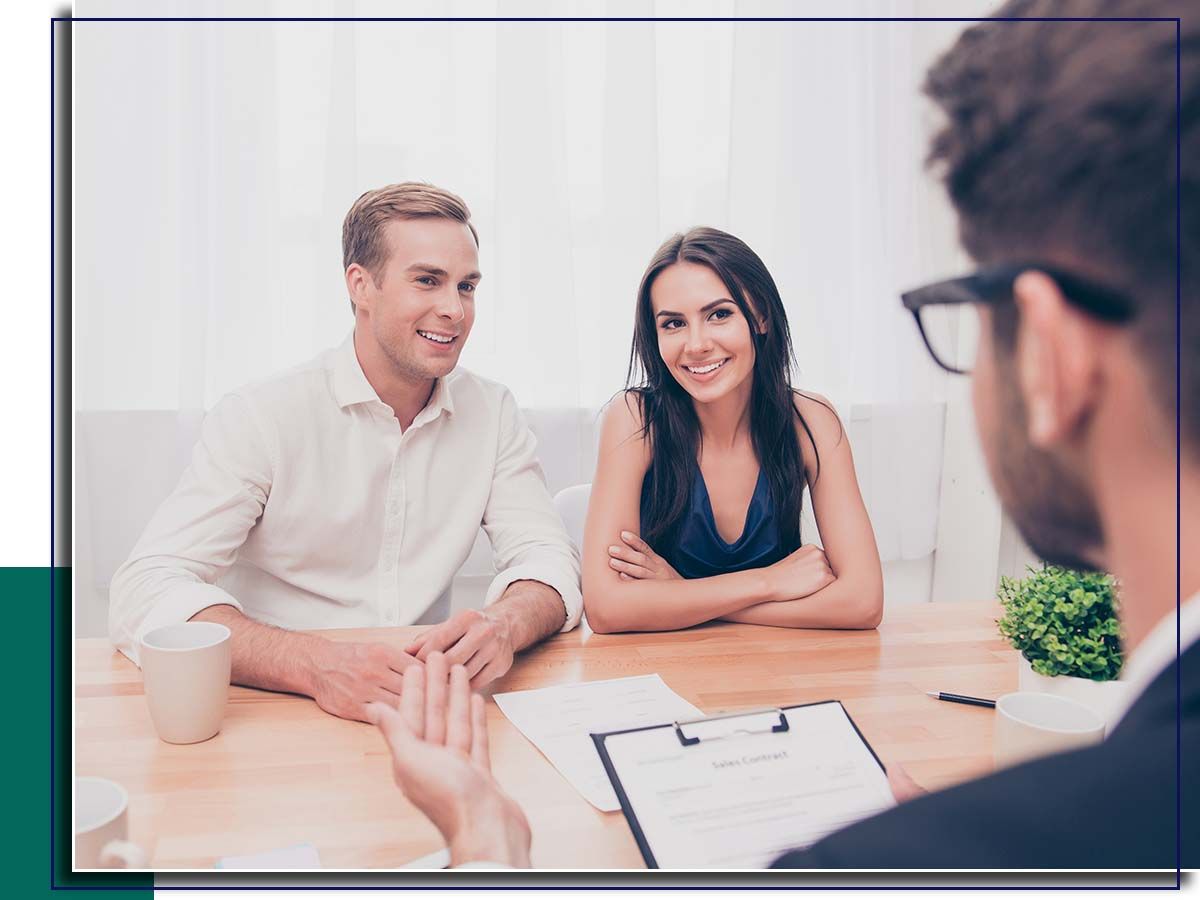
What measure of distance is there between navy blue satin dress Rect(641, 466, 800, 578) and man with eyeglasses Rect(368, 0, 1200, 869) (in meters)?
0.89

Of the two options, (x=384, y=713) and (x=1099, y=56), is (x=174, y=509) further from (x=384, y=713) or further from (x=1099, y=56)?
(x=1099, y=56)

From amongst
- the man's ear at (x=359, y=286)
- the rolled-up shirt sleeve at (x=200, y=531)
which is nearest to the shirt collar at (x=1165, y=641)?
the rolled-up shirt sleeve at (x=200, y=531)

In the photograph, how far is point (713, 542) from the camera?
143 centimetres

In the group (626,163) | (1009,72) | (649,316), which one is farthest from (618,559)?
(1009,72)

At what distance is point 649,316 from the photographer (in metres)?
1.37

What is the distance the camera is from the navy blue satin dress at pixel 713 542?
142 centimetres

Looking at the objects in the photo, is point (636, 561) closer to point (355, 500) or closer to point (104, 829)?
point (355, 500)

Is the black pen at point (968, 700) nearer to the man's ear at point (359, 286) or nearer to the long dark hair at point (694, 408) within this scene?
the long dark hair at point (694, 408)

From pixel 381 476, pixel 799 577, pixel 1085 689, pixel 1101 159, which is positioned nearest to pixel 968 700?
pixel 1085 689

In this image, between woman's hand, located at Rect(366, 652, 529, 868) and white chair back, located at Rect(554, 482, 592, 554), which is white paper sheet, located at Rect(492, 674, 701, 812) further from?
white chair back, located at Rect(554, 482, 592, 554)

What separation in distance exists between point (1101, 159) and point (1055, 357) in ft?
0.40

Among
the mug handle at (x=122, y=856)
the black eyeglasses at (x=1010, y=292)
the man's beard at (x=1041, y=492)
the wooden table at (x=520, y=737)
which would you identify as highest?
the black eyeglasses at (x=1010, y=292)

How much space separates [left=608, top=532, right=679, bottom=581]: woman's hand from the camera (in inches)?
48.1

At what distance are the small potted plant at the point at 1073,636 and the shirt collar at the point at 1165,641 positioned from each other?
1.38ft
